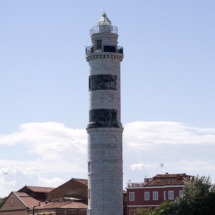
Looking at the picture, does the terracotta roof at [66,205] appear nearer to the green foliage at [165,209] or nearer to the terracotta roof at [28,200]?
the terracotta roof at [28,200]

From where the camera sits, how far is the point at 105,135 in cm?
7756

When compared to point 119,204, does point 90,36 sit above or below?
above

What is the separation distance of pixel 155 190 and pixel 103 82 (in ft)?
75.5

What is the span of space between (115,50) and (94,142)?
14.4m

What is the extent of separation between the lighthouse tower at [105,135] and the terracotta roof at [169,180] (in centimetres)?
1417

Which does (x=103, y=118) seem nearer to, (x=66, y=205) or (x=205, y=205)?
(x=205, y=205)

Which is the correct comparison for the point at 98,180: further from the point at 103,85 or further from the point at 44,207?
the point at 44,207

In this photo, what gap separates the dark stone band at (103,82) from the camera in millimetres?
78188

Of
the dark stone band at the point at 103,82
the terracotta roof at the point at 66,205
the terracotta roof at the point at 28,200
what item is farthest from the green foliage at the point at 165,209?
the terracotta roof at the point at 28,200

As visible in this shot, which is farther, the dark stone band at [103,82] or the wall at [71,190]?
the wall at [71,190]

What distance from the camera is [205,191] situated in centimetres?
7831

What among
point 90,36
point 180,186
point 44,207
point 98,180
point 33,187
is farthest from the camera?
point 33,187

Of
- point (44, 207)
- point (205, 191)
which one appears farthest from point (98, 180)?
point (44, 207)

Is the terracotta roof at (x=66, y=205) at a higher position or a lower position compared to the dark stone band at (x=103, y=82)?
lower
